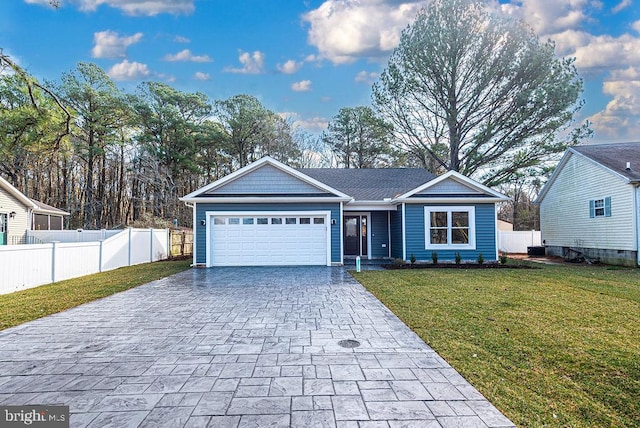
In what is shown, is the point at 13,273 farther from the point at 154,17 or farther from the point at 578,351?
the point at 578,351

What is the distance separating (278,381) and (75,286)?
7824 mm

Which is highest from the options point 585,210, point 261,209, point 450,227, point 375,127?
point 375,127

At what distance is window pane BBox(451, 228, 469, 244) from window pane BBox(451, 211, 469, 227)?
0.64 ft

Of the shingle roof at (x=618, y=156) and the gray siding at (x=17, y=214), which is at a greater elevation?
the shingle roof at (x=618, y=156)

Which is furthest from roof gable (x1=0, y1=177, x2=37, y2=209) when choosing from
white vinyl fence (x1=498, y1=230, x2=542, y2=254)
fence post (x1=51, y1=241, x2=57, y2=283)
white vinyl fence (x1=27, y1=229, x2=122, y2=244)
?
white vinyl fence (x1=498, y1=230, x2=542, y2=254)

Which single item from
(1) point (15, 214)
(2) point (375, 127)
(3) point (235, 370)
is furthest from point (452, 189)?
(1) point (15, 214)

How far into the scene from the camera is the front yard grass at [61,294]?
5.73m

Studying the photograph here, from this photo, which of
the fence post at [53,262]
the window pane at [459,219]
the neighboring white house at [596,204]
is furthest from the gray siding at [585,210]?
the fence post at [53,262]

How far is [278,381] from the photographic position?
10.2ft

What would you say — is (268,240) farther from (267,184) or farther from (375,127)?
(375,127)

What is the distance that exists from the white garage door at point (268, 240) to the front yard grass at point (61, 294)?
7.45 ft

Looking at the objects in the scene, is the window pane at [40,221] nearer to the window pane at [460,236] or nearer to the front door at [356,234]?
the front door at [356,234]

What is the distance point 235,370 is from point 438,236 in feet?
36.9

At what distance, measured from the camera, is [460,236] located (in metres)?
13.2
